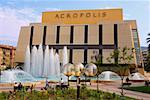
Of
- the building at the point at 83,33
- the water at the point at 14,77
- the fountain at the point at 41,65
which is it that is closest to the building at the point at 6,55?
the building at the point at 83,33

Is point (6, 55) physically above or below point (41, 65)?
above

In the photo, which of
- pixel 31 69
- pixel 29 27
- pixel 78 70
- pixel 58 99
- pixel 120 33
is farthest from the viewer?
pixel 29 27

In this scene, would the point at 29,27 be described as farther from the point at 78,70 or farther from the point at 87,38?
the point at 78,70

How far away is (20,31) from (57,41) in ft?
39.4

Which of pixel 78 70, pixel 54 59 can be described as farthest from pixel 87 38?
pixel 78 70

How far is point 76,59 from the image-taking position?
66250 mm

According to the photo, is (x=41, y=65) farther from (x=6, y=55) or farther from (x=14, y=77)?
(x=6, y=55)

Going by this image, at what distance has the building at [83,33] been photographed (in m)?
65.2

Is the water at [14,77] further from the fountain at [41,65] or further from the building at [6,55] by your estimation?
the building at [6,55]

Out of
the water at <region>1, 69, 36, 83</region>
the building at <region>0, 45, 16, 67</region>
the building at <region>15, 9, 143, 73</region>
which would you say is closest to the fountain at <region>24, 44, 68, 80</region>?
the building at <region>15, 9, 143, 73</region>

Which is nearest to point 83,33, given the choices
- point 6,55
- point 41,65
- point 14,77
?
point 41,65

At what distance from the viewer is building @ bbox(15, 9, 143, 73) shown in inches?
2569

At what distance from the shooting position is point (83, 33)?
221 ft

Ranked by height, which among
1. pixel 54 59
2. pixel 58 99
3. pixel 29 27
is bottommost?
pixel 58 99
